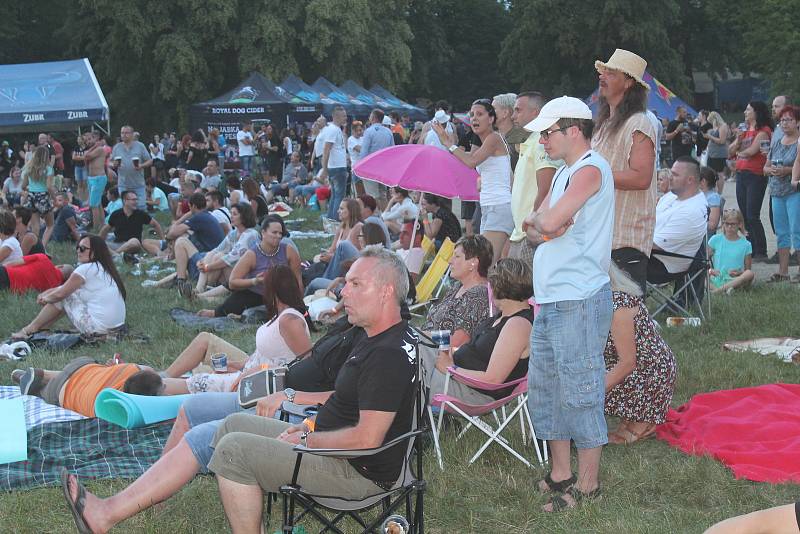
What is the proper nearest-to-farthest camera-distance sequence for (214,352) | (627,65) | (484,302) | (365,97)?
(627,65)
(484,302)
(214,352)
(365,97)

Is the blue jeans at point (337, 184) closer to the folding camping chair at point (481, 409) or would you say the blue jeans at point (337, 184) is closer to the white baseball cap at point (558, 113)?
the folding camping chair at point (481, 409)

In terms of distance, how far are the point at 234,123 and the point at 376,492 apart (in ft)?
86.3

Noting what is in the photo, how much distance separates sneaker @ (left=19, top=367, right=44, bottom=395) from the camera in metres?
6.26

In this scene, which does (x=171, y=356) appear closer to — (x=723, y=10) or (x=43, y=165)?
(x=43, y=165)

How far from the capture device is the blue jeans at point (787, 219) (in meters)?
9.57

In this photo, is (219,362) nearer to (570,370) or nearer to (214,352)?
(214,352)

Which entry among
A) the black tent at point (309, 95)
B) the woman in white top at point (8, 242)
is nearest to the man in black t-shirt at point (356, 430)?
the woman in white top at point (8, 242)

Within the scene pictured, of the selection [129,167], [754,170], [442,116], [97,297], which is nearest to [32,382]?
[97,297]

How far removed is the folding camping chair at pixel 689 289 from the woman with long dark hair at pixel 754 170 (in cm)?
294

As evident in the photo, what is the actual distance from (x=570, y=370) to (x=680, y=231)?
416cm

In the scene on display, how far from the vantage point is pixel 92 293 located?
26.7 feet

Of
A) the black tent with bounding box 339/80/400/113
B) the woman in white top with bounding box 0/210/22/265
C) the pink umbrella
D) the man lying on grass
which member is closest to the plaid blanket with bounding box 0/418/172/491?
the man lying on grass

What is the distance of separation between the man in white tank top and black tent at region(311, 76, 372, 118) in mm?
28667

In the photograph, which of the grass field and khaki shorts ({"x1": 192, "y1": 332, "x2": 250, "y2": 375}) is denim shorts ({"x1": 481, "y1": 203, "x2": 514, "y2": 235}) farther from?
the grass field
